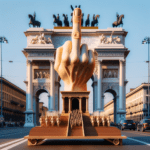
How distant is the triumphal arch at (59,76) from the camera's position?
6812cm

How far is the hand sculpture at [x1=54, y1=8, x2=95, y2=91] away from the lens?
21328mm

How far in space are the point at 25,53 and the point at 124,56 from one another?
1773 centimetres

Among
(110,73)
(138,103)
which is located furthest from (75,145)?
(138,103)

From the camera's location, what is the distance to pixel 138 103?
4648 inches

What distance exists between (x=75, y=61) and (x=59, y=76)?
1918 inches

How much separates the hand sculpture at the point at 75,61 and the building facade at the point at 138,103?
8662 cm

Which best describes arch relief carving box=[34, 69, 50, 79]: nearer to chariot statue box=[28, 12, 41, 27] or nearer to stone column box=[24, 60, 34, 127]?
stone column box=[24, 60, 34, 127]

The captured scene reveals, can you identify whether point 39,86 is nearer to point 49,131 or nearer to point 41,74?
point 41,74

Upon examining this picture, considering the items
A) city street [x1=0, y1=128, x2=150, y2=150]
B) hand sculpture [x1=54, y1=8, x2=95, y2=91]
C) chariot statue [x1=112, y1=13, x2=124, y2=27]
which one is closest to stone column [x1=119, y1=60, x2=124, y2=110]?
chariot statue [x1=112, y1=13, x2=124, y2=27]

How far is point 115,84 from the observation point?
229ft

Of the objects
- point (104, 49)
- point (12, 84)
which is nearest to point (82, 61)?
point (104, 49)

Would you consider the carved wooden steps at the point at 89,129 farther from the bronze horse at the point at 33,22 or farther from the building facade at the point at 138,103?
the building facade at the point at 138,103

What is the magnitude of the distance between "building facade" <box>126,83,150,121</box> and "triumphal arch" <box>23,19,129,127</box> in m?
39.7

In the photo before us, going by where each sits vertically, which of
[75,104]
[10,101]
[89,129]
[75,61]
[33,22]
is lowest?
[89,129]
